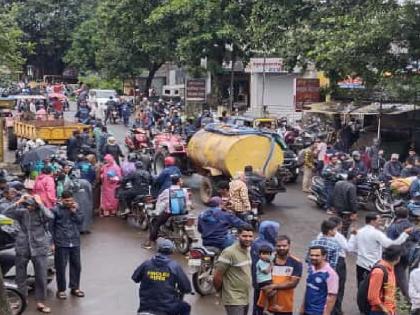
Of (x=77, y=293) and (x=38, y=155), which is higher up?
(x=38, y=155)

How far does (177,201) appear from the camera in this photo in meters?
12.9

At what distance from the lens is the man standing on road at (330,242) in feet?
29.4

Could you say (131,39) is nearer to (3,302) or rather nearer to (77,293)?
(77,293)

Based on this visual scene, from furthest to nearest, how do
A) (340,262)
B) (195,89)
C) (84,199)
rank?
(195,89), (84,199), (340,262)

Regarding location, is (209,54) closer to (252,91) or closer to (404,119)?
(252,91)

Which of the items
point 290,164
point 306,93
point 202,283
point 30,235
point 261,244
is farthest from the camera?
point 306,93

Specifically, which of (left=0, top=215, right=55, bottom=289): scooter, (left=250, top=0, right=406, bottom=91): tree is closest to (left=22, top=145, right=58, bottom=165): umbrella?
(left=0, top=215, right=55, bottom=289): scooter

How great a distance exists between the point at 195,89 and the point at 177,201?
18.9 meters

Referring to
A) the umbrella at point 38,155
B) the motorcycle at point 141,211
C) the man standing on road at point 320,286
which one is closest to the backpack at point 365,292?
the man standing on road at point 320,286

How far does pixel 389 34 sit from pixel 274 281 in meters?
13.7

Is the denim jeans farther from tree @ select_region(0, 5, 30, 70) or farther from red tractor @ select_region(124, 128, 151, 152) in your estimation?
red tractor @ select_region(124, 128, 151, 152)

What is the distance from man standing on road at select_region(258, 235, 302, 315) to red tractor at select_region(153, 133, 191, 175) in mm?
11799

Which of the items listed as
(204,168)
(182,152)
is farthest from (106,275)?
(182,152)

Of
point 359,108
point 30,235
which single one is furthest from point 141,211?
point 359,108
